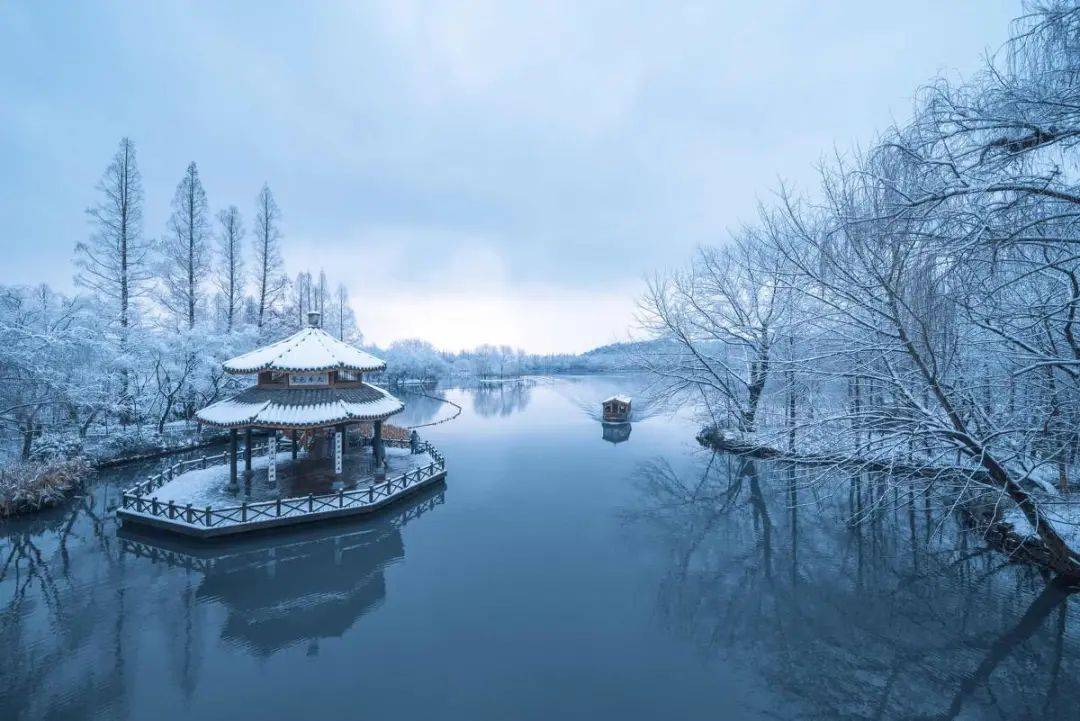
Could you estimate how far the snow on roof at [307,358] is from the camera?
13.0 metres

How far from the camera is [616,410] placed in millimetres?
→ 26891

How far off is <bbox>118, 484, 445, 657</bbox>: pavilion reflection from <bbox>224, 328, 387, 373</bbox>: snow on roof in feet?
16.0

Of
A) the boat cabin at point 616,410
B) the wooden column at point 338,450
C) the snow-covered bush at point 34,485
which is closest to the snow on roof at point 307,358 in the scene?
the wooden column at point 338,450

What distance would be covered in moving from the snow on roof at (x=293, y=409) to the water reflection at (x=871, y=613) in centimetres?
886

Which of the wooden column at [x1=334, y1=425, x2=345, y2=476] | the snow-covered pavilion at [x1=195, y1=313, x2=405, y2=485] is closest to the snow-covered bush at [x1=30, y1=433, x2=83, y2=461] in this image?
the snow-covered pavilion at [x1=195, y1=313, x2=405, y2=485]

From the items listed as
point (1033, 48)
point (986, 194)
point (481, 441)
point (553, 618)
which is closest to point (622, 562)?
point (553, 618)

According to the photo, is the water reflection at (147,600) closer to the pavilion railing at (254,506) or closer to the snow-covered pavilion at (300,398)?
the pavilion railing at (254,506)

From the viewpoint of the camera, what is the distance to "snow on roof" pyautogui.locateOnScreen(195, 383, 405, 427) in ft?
39.5

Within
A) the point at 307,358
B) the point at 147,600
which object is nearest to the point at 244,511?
the point at 147,600

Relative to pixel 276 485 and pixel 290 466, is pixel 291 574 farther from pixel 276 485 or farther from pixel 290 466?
pixel 290 466

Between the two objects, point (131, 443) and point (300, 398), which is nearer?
point (300, 398)

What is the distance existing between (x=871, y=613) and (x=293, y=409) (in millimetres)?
14357

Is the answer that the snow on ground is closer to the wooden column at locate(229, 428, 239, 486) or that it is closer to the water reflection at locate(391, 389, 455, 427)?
the wooden column at locate(229, 428, 239, 486)

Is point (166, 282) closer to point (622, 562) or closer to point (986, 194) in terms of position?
point (622, 562)
